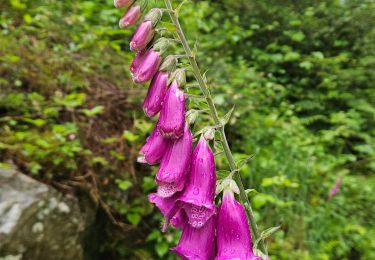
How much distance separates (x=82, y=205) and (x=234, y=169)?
173cm

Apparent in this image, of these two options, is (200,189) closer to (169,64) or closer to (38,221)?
(169,64)

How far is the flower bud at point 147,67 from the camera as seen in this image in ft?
3.88

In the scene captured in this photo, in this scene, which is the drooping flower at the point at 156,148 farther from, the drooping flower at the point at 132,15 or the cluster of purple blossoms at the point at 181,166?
the drooping flower at the point at 132,15

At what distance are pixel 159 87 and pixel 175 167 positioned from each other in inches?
9.0

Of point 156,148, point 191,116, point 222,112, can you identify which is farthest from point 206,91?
point 222,112

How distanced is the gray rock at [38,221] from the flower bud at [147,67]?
4.87 feet

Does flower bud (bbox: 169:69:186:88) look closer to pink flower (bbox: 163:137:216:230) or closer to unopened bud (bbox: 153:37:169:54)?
unopened bud (bbox: 153:37:169:54)

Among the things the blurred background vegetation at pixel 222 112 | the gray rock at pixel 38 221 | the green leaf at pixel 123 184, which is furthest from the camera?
the blurred background vegetation at pixel 222 112

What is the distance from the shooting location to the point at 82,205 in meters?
2.73

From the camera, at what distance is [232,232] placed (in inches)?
45.9

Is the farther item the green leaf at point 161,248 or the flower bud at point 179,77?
the green leaf at point 161,248

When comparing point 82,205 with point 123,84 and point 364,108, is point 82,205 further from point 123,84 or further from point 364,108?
point 364,108

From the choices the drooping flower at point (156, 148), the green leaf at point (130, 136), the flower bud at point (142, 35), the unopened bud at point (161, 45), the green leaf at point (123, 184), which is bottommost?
the green leaf at point (123, 184)

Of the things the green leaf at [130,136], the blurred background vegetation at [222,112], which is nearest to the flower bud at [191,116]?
the blurred background vegetation at [222,112]
